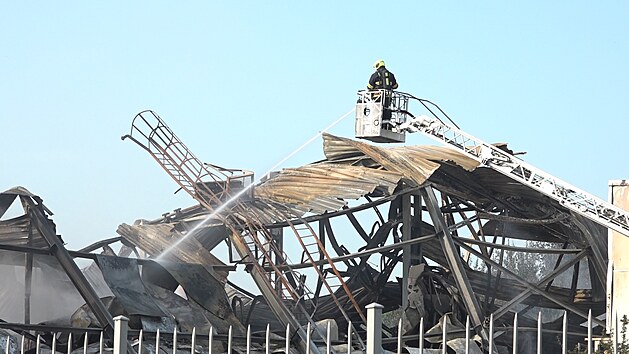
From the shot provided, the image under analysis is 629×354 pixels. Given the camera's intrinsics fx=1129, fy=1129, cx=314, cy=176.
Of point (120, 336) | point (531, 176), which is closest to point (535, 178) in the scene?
point (531, 176)

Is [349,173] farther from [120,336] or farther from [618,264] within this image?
[120,336]

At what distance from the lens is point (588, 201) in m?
22.5

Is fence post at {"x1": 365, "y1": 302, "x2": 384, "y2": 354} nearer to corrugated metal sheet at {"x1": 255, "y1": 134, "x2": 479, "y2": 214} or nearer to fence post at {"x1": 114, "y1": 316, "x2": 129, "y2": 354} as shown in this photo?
fence post at {"x1": 114, "y1": 316, "x2": 129, "y2": 354}

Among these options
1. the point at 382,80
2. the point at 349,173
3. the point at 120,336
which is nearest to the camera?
the point at 120,336

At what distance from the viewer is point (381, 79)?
82.8 feet

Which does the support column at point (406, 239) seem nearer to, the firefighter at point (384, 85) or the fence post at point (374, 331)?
the firefighter at point (384, 85)

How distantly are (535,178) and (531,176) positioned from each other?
9 centimetres

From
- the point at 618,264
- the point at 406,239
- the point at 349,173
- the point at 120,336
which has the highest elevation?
the point at 349,173

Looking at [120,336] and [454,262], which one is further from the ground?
[454,262]

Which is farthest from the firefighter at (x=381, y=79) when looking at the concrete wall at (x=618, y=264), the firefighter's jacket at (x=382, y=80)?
the concrete wall at (x=618, y=264)

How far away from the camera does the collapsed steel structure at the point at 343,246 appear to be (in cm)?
2316

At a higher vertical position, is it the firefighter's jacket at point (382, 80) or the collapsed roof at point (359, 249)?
the firefighter's jacket at point (382, 80)

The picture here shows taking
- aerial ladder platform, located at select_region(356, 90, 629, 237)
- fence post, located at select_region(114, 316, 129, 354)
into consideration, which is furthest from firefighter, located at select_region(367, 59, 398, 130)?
fence post, located at select_region(114, 316, 129, 354)

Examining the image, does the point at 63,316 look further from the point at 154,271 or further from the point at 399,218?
the point at 399,218
